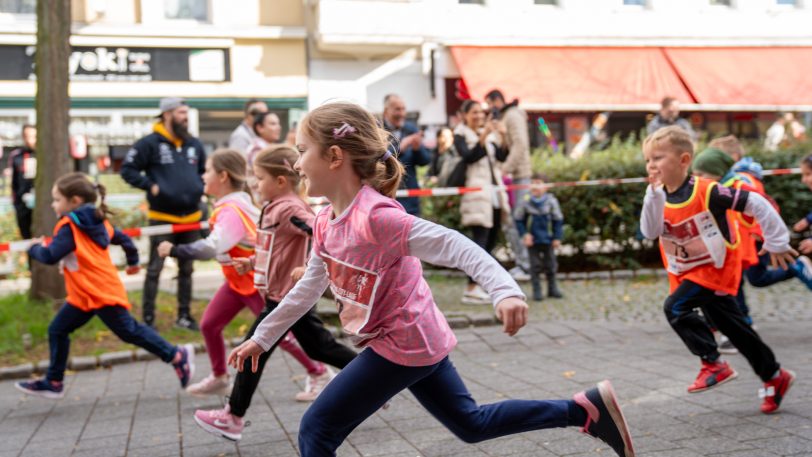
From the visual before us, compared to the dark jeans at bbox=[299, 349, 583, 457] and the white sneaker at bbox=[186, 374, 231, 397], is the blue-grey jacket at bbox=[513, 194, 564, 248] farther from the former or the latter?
the dark jeans at bbox=[299, 349, 583, 457]

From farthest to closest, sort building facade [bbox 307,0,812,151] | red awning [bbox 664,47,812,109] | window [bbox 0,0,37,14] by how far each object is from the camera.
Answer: red awning [bbox 664,47,812,109]
building facade [bbox 307,0,812,151]
window [bbox 0,0,37,14]

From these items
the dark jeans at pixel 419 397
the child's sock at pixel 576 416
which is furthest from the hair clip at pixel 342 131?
the child's sock at pixel 576 416

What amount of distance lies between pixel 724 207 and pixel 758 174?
288 cm

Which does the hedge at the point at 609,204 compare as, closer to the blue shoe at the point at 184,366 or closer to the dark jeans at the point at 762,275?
the dark jeans at the point at 762,275

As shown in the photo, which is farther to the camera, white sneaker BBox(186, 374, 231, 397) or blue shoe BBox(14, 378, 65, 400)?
blue shoe BBox(14, 378, 65, 400)

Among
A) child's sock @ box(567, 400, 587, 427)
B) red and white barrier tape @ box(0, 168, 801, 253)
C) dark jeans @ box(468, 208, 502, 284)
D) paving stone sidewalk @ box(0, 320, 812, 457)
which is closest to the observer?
child's sock @ box(567, 400, 587, 427)

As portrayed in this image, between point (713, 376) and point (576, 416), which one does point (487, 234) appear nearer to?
point (713, 376)

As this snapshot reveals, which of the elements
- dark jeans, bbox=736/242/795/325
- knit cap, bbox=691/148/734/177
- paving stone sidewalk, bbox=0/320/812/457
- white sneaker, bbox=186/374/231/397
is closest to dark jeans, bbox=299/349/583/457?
paving stone sidewalk, bbox=0/320/812/457

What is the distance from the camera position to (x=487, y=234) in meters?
9.73

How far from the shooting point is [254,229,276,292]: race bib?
5.22 m

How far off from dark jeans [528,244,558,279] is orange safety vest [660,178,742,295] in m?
4.48

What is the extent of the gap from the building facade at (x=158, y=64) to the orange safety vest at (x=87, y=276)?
40.4 ft

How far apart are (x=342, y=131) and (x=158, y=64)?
16589mm

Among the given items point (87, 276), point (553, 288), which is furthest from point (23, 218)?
point (553, 288)
